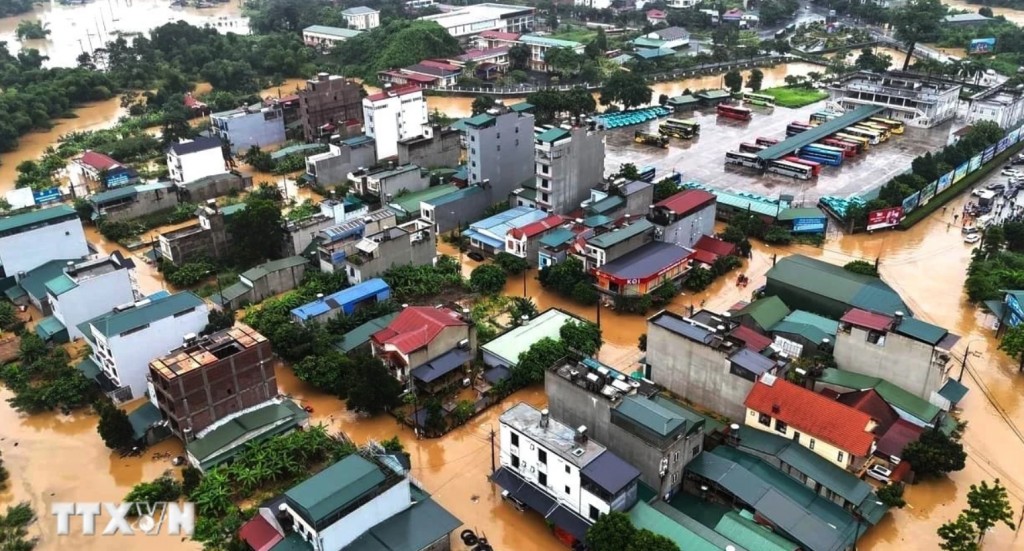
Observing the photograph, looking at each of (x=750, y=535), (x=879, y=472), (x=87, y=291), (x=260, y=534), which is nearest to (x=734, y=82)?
(x=879, y=472)

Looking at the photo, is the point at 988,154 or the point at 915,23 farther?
the point at 915,23

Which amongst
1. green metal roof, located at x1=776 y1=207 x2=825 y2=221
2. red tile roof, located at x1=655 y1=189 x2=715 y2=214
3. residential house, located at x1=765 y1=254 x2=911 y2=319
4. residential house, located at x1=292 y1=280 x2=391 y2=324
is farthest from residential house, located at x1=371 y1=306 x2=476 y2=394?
green metal roof, located at x1=776 y1=207 x2=825 y2=221

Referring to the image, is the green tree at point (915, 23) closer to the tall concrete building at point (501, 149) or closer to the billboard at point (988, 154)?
the billboard at point (988, 154)

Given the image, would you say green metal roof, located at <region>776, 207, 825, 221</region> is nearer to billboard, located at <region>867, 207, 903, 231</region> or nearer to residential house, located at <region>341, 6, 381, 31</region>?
billboard, located at <region>867, 207, 903, 231</region>

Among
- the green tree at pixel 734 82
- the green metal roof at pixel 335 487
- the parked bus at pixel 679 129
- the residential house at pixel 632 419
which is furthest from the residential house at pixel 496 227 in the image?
the green tree at pixel 734 82

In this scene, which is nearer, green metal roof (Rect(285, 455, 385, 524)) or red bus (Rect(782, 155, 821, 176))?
green metal roof (Rect(285, 455, 385, 524))

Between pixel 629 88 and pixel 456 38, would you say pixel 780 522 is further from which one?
pixel 456 38

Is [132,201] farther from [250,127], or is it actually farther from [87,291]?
[87,291]

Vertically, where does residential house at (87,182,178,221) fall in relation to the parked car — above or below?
above
